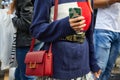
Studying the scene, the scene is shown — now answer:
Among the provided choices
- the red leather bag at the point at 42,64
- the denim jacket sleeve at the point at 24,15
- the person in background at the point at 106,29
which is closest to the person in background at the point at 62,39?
the red leather bag at the point at 42,64

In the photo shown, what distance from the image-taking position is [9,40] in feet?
15.4

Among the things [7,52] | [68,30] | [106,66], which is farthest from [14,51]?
[68,30]

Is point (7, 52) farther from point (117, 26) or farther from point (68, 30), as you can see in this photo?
point (68, 30)

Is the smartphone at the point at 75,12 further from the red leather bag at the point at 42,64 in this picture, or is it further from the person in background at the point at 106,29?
the person in background at the point at 106,29

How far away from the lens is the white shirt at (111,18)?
3757 millimetres

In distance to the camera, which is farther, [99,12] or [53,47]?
[99,12]

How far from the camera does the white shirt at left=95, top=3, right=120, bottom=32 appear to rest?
3757mm

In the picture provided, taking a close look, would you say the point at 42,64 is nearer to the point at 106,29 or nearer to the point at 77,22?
the point at 77,22

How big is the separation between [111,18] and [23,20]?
1.10 metres

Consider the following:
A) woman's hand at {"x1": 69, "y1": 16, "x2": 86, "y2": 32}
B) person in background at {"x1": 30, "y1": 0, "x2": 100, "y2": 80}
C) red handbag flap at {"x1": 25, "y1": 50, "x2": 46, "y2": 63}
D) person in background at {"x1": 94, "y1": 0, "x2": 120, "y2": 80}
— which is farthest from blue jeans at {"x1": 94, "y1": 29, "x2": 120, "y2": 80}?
woman's hand at {"x1": 69, "y1": 16, "x2": 86, "y2": 32}

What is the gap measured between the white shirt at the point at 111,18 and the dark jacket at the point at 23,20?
3.03 ft

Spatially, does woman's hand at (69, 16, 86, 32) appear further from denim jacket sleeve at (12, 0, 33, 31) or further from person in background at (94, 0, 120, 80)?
denim jacket sleeve at (12, 0, 33, 31)

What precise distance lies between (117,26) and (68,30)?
155 cm

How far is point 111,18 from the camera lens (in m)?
3.78
